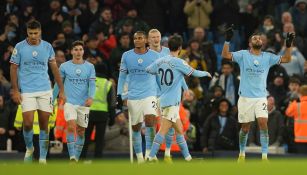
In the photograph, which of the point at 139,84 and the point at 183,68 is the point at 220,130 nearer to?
the point at 139,84

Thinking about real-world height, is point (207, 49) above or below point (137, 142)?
above

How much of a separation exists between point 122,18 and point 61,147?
6.52m

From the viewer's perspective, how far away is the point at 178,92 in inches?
852

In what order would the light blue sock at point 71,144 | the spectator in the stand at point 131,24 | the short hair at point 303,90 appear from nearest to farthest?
the light blue sock at point 71,144
the short hair at point 303,90
the spectator in the stand at point 131,24

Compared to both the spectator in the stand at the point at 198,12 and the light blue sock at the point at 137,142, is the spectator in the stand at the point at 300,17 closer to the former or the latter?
the spectator in the stand at the point at 198,12

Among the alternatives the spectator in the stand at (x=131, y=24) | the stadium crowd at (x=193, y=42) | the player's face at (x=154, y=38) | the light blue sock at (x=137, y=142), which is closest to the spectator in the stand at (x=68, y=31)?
the stadium crowd at (x=193, y=42)

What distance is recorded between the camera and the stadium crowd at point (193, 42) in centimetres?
2734

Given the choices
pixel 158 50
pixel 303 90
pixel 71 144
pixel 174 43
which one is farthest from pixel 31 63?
pixel 303 90

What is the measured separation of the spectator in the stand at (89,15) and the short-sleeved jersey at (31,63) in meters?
11.2

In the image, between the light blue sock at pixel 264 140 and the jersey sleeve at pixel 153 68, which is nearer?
the jersey sleeve at pixel 153 68

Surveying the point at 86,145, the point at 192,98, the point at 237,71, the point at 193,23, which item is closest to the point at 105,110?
the point at 86,145

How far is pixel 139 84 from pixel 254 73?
2266mm

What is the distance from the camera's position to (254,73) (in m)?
22.7

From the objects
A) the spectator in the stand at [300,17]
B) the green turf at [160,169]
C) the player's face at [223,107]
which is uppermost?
the spectator in the stand at [300,17]
